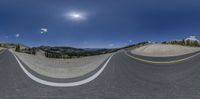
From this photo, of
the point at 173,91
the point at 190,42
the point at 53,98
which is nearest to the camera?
the point at 53,98

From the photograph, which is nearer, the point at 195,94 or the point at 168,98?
the point at 168,98

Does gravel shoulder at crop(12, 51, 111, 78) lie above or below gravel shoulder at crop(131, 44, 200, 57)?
below

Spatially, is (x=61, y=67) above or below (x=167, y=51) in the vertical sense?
below

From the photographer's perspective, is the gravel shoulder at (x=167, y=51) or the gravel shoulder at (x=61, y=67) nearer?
the gravel shoulder at (x=61, y=67)

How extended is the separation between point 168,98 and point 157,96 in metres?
0.24

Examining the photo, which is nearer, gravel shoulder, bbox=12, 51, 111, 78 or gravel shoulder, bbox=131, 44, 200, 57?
gravel shoulder, bbox=12, 51, 111, 78

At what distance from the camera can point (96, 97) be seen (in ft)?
14.0

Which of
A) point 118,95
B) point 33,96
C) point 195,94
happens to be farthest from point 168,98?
point 33,96

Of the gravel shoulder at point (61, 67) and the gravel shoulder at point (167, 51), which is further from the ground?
the gravel shoulder at point (167, 51)

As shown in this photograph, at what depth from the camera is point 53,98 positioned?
164 inches

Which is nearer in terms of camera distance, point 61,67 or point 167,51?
point 61,67

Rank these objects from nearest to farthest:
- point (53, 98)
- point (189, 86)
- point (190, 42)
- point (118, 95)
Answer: point (53, 98) → point (118, 95) → point (189, 86) → point (190, 42)

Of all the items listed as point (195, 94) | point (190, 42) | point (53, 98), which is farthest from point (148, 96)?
point (190, 42)

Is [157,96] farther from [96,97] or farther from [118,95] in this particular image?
[96,97]
